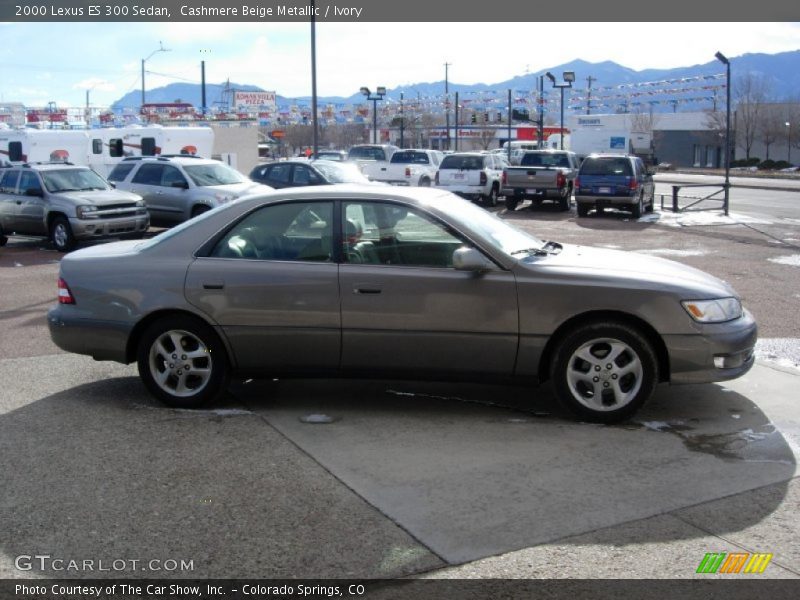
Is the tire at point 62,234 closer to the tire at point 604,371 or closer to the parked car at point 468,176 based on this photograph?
the parked car at point 468,176

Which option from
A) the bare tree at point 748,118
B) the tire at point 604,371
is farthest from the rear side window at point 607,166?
the bare tree at point 748,118

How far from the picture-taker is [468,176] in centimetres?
2839

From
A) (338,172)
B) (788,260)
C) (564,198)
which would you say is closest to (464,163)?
(564,198)

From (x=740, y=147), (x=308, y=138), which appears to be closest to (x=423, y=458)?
(x=740, y=147)

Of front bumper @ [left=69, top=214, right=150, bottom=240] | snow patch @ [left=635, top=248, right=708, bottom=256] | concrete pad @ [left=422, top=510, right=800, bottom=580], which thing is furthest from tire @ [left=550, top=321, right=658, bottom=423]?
front bumper @ [left=69, top=214, right=150, bottom=240]

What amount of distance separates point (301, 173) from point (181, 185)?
3.08 metres

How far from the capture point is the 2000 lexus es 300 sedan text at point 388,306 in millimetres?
5910

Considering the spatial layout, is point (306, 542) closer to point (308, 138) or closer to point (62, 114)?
point (62, 114)

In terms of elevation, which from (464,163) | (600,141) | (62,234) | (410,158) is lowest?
(62,234)

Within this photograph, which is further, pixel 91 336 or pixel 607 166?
pixel 607 166

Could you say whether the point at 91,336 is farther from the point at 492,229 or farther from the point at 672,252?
the point at 672,252

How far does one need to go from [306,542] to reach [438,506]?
77 centimetres

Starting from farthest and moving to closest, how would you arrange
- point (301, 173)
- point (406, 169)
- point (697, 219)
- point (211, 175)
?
1. point (406, 169)
2. point (697, 219)
3. point (301, 173)
4. point (211, 175)

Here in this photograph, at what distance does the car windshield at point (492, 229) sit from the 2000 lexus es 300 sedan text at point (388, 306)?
1.0 inches
